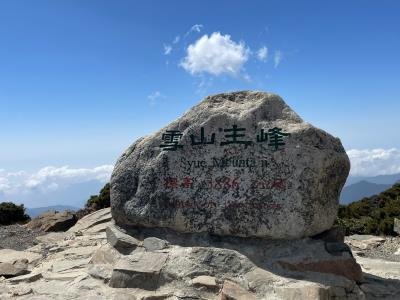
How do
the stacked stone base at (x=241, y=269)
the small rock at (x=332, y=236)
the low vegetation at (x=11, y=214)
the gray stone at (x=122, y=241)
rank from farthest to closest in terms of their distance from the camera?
the low vegetation at (x=11, y=214) < the gray stone at (x=122, y=241) < the small rock at (x=332, y=236) < the stacked stone base at (x=241, y=269)

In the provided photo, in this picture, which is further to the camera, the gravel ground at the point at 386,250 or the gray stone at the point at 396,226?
the gray stone at the point at 396,226

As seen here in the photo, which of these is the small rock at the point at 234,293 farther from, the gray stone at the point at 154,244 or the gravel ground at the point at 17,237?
the gravel ground at the point at 17,237

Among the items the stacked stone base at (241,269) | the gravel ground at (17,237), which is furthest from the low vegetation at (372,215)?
the gravel ground at (17,237)

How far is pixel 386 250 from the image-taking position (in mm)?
11094

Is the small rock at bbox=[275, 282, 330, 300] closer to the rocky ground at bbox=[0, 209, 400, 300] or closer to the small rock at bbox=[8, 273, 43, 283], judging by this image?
the rocky ground at bbox=[0, 209, 400, 300]

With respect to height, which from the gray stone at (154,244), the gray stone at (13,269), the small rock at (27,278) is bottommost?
the small rock at (27,278)

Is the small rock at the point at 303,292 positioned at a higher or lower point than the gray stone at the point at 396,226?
lower

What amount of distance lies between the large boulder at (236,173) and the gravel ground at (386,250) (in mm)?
4401

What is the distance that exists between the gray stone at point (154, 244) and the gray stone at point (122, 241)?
6.9 inches

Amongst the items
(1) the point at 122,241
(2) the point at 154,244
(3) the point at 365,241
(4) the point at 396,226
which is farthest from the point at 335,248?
(4) the point at 396,226

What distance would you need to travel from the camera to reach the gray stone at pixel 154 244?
6855 mm

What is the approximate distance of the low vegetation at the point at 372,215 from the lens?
1360 centimetres

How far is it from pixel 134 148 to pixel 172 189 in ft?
3.78

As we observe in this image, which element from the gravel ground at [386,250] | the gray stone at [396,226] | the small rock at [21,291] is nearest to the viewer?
the small rock at [21,291]
